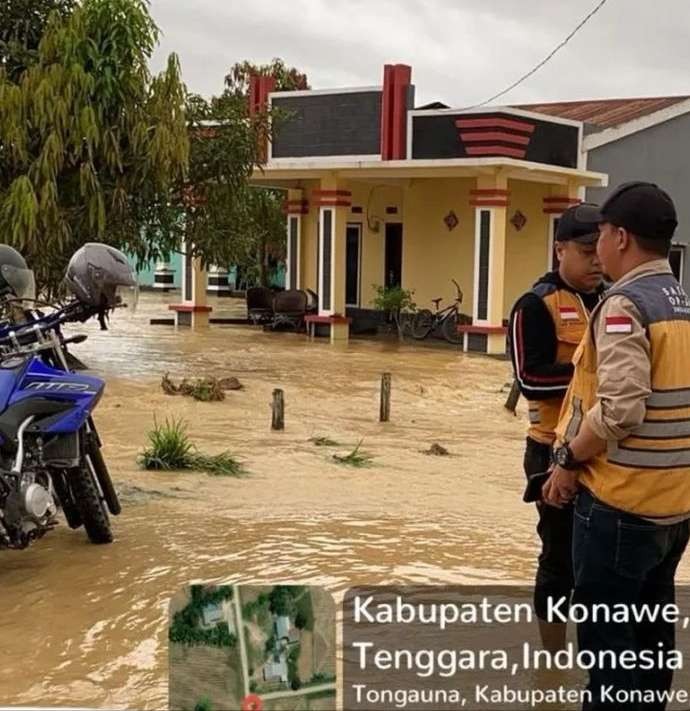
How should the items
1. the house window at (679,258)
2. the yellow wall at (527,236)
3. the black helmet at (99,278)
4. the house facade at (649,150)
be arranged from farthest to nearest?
the house window at (679,258) → the yellow wall at (527,236) → the house facade at (649,150) → the black helmet at (99,278)

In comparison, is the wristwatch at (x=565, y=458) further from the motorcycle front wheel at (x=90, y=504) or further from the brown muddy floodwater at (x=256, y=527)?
the motorcycle front wheel at (x=90, y=504)

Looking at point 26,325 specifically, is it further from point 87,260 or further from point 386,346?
point 386,346

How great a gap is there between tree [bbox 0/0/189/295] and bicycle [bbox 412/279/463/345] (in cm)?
795

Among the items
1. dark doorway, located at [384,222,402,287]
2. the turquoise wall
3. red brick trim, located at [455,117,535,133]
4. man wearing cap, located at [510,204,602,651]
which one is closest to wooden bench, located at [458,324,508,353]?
red brick trim, located at [455,117,535,133]

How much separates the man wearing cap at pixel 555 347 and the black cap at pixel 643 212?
89cm

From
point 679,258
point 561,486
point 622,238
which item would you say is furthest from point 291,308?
point 622,238

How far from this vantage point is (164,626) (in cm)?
437

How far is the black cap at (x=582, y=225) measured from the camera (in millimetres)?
3936

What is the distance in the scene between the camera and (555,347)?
4.08m

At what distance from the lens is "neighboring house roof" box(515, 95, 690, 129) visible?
1997 centimetres

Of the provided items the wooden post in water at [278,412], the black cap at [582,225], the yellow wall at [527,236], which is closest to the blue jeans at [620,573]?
the black cap at [582,225]

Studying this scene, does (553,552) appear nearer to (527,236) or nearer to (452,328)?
(452,328)

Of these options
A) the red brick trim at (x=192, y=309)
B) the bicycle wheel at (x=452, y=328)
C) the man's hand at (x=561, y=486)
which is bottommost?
the bicycle wheel at (x=452, y=328)

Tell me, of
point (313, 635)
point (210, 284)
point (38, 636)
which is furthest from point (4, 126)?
point (210, 284)
